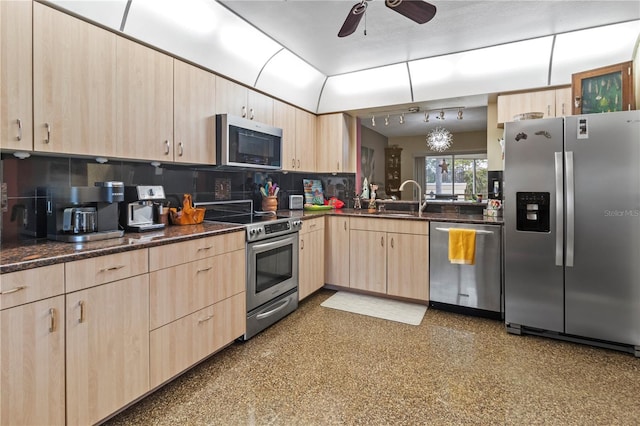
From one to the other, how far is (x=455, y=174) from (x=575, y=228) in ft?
14.9

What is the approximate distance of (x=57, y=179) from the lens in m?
2.05

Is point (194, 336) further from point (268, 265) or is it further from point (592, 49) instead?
point (592, 49)

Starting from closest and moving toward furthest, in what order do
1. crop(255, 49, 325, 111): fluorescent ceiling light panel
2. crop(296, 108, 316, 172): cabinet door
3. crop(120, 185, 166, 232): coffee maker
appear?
1. crop(120, 185, 166, 232): coffee maker
2. crop(255, 49, 325, 111): fluorescent ceiling light panel
3. crop(296, 108, 316, 172): cabinet door

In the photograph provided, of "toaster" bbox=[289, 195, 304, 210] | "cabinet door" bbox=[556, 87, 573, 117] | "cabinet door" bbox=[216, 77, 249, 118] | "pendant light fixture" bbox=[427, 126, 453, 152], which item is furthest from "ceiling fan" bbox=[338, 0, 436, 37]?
"pendant light fixture" bbox=[427, 126, 453, 152]

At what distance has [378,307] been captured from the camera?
3.40 m

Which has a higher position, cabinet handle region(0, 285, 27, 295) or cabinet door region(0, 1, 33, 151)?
cabinet door region(0, 1, 33, 151)

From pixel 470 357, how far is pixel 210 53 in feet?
10.4

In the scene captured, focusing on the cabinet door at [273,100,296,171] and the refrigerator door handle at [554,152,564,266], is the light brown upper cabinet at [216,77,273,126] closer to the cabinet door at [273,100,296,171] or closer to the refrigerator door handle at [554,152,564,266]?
the cabinet door at [273,100,296,171]

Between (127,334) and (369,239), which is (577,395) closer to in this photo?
(369,239)

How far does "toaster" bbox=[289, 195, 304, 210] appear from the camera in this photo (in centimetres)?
416

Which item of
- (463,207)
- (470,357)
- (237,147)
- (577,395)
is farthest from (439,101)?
(577,395)

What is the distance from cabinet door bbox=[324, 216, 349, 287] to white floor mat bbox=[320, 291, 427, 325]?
8.2 inches

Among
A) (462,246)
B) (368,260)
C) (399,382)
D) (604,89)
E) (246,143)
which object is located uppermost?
(604,89)

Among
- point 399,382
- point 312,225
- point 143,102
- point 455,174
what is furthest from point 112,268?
point 455,174
